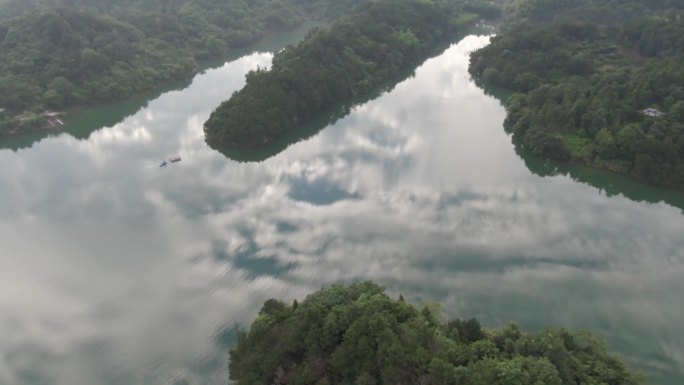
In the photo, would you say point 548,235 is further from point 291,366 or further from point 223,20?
point 223,20

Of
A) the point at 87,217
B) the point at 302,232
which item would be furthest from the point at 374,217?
the point at 87,217

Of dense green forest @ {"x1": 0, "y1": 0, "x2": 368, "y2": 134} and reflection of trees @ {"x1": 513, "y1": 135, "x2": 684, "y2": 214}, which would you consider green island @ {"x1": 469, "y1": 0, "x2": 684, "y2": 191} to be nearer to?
reflection of trees @ {"x1": 513, "y1": 135, "x2": 684, "y2": 214}

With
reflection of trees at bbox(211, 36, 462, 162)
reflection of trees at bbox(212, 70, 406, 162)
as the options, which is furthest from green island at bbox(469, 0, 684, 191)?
reflection of trees at bbox(212, 70, 406, 162)

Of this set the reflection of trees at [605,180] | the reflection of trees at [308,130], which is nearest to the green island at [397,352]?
the reflection of trees at [605,180]

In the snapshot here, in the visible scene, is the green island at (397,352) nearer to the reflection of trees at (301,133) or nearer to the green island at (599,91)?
the green island at (599,91)

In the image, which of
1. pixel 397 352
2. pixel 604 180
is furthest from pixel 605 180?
pixel 397 352

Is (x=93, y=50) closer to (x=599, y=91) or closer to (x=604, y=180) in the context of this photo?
(x=599, y=91)
